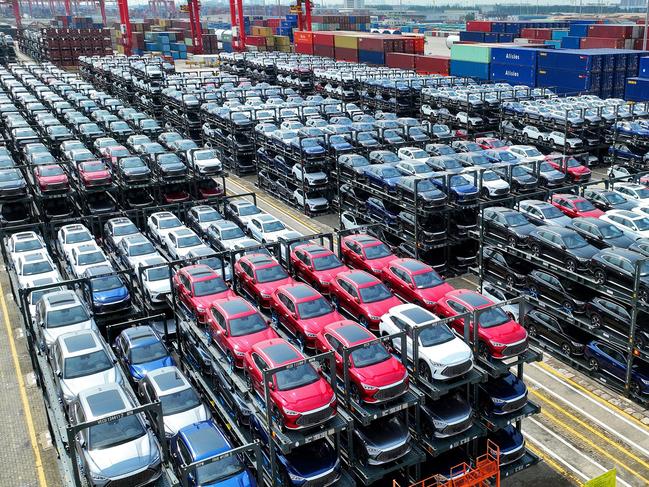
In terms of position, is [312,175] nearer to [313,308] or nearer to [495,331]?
[313,308]

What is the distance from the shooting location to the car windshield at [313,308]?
1864 centimetres

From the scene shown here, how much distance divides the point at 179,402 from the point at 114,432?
7.78 ft

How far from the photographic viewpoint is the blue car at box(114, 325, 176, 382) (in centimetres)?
1881

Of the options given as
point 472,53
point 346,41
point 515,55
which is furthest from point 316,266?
point 346,41

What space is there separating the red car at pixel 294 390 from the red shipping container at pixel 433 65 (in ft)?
211

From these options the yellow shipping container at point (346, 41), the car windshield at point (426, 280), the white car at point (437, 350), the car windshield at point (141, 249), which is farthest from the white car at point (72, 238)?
the yellow shipping container at point (346, 41)

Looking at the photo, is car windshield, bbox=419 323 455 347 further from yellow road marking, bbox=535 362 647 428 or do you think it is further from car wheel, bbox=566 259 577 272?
car wheel, bbox=566 259 577 272

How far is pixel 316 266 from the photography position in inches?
887

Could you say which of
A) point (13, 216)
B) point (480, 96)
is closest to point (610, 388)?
point (13, 216)

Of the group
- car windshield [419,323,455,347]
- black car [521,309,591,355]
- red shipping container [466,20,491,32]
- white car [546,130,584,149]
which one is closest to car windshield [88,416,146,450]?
car windshield [419,323,455,347]

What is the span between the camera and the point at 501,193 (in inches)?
1197

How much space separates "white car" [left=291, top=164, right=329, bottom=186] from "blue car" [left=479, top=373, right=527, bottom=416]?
21.5 m

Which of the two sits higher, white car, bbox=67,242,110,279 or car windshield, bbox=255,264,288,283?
car windshield, bbox=255,264,288,283

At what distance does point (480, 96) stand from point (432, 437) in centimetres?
3874
